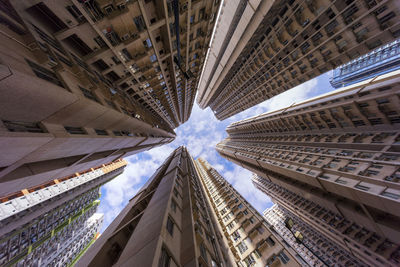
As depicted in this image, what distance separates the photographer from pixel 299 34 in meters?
25.8

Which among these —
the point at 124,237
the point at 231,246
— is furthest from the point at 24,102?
the point at 231,246

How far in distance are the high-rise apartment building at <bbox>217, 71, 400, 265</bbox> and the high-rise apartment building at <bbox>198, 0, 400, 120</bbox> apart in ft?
23.2

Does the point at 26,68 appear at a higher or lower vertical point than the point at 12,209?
lower

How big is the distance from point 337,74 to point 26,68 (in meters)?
140

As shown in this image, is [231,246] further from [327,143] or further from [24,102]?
[327,143]

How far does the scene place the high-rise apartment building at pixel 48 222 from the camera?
111 ft

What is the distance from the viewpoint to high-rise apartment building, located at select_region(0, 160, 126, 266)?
111 ft

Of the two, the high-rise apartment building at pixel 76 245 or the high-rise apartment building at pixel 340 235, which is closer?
the high-rise apartment building at pixel 340 235

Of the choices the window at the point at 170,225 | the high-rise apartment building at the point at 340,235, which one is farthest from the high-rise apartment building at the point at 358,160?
the window at the point at 170,225

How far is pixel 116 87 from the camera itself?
18297 mm

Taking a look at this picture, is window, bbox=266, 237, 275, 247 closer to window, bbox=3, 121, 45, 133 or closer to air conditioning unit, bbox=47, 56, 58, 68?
window, bbox=3, 121, 45, 133

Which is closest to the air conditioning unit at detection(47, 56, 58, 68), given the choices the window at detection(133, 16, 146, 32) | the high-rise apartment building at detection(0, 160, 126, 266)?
the window at detection(133, 16, 146, 32)

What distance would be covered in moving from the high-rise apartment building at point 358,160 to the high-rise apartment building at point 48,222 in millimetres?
64645

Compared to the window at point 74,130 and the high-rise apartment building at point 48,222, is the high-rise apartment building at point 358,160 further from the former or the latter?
the high-rise apartment building at point 48,222
